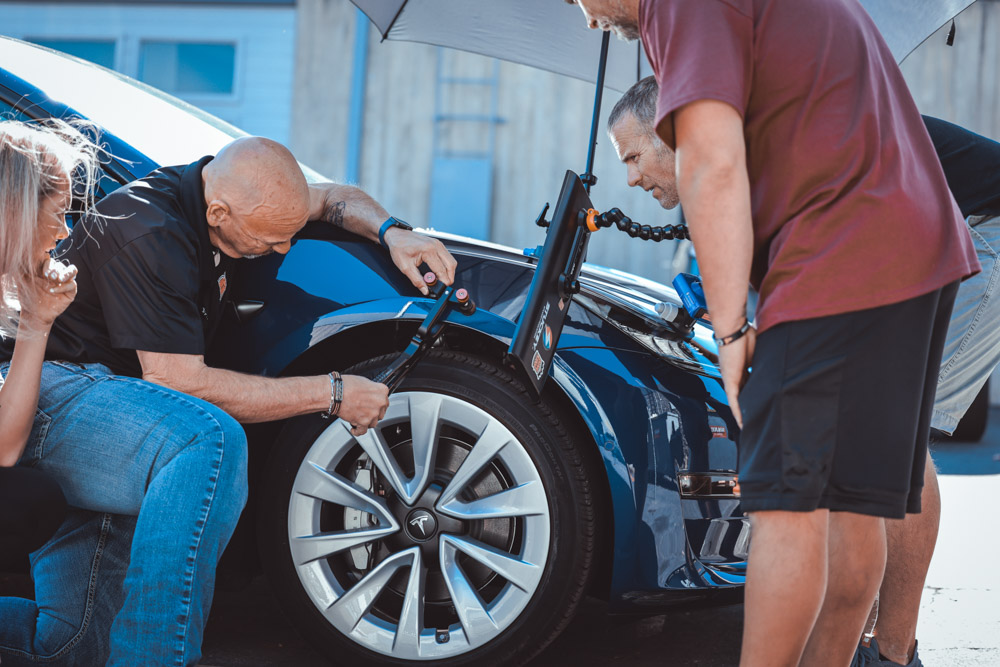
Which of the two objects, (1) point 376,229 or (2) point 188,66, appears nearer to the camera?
(1) point 376,229

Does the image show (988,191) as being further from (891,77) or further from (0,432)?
(0,432)

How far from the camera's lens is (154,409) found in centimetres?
197

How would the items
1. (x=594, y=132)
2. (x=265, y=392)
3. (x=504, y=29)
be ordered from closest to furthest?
(x=265, y=392) < (x=594, y=132) < (x=504, y=29)

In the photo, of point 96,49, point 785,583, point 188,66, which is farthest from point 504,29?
Result: point 96,49

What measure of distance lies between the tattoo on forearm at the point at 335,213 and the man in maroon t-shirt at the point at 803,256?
1068mm

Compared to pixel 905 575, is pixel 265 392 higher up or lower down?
higher up

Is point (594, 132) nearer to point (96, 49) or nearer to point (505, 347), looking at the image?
point (505, 347)

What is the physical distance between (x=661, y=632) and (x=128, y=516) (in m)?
1.51

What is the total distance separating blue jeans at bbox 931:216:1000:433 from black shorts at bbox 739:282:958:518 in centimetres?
86

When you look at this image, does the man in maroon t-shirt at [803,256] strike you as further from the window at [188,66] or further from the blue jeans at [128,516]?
the window at [188,66]

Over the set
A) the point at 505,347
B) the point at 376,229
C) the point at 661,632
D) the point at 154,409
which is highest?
the point at 376,229

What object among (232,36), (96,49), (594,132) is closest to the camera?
(594,132)

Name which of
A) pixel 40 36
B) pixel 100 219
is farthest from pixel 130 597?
pixel 40 36

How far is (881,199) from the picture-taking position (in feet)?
5.04
